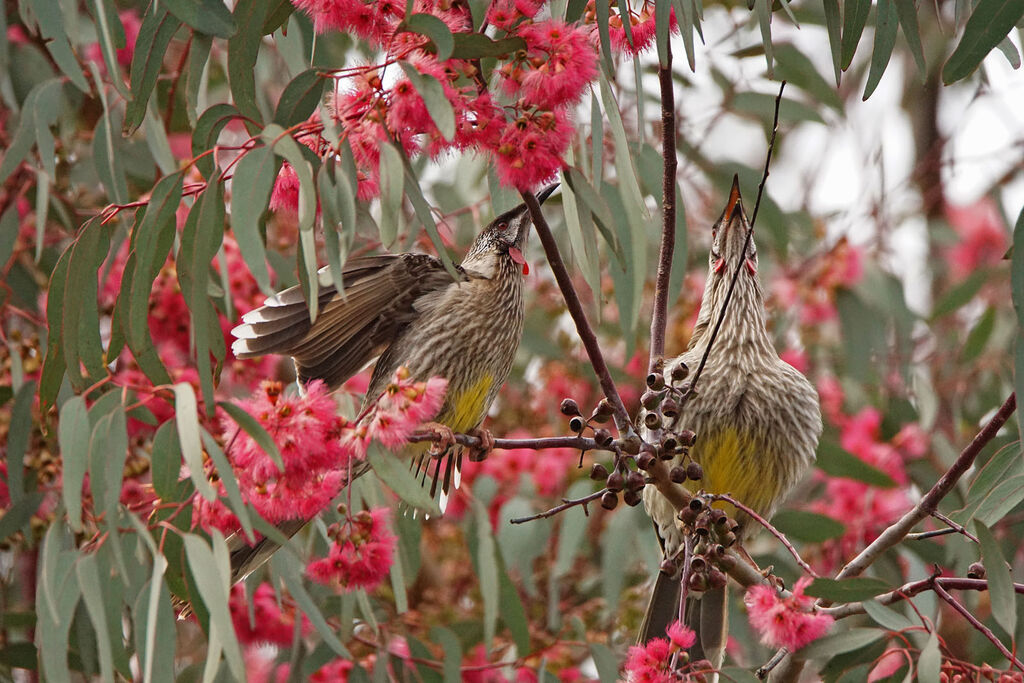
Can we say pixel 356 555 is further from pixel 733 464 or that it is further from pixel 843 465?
pixel 843 465

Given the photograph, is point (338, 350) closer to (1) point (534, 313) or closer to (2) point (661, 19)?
(2) point (661, 19)

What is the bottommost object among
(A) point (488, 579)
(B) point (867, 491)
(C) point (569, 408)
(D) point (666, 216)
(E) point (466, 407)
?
(B) point (867, 491)

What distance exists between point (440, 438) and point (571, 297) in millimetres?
456

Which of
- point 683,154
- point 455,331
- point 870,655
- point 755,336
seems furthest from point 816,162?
point 870,655

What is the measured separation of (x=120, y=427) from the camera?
1474 millimetres

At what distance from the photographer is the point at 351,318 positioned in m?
2.20

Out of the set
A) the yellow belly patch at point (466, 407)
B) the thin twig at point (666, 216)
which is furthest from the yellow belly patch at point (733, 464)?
the thin twig at point (666, 216)

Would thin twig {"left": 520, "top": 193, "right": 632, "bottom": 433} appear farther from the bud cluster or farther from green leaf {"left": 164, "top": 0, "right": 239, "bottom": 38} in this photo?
green leaf {"left": 164, "top": 0, "right": 239, "bottom": 38}

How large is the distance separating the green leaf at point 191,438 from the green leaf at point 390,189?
30 cm

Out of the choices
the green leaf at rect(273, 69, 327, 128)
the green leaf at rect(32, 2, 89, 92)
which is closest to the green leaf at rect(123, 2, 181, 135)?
the green leaf at rect(32, 2, 89, 92)

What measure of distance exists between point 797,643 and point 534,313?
1.97 meters

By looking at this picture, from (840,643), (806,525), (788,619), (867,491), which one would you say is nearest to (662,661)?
(788,619)

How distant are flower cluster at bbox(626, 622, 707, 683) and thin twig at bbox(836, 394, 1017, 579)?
Result: 0.36m

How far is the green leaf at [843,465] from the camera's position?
2738mm
